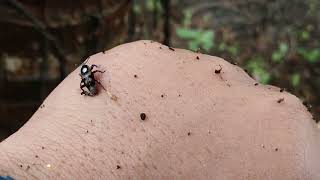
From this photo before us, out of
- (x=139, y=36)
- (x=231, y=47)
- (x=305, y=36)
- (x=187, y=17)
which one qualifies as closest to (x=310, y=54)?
(x=305, y=36)

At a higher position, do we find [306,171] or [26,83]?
[306,171]

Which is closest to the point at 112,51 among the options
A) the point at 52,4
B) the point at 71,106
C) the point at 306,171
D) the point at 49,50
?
the point at 71,106

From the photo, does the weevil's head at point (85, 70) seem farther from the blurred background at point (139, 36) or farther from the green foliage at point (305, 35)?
the green foliage at point (305, 35)

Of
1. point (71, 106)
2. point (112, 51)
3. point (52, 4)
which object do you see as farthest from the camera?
point (52, 4)

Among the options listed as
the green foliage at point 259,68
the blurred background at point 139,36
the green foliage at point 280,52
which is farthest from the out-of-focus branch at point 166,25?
the green foliage at point 280,52

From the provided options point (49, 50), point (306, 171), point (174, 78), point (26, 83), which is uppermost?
point (174, 78)

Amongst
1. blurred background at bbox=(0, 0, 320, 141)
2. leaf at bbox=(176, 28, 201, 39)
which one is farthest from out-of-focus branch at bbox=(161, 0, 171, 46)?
leaf at bbox=(176, 28, 201, 39)

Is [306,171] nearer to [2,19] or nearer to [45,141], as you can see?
[45,141]

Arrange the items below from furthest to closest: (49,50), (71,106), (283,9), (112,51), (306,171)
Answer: (283,9), (49,50), (112,51), (71,106), (306,171)
